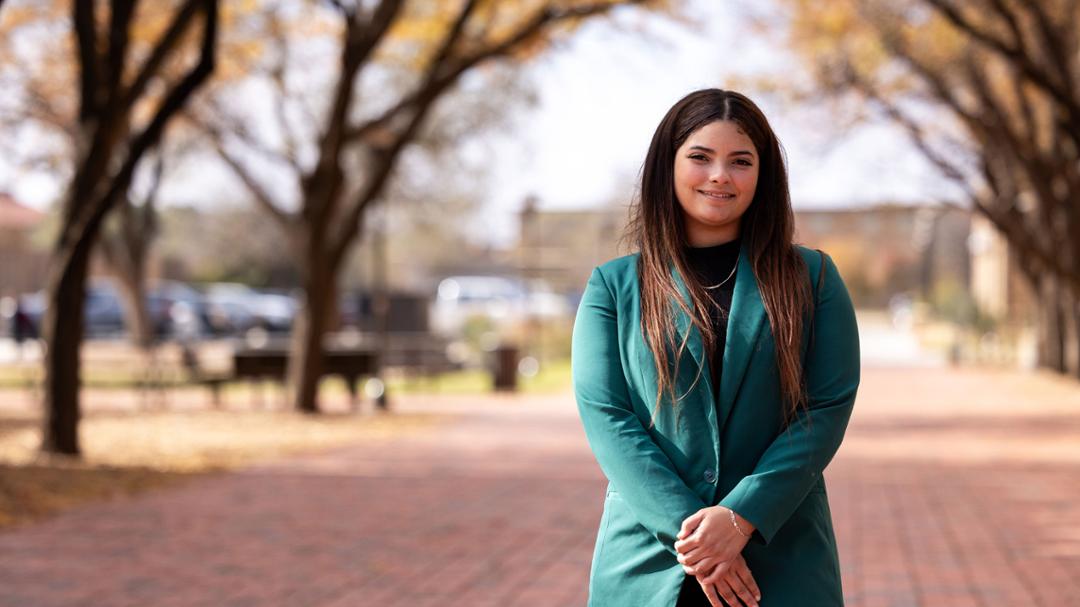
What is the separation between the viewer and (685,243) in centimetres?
279

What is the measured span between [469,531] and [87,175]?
5.21 metres

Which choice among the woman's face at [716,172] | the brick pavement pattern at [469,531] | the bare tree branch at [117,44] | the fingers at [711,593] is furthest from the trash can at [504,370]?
the fingers at [711,593]

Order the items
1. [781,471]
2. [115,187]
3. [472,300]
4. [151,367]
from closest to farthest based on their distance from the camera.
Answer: [781,471], [115,187], [151,367], [472,300]

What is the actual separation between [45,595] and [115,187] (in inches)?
210

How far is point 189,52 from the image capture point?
20.2m

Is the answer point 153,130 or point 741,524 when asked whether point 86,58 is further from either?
point 741,524

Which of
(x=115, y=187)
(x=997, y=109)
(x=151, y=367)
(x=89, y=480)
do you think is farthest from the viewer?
(x=997, y=109)

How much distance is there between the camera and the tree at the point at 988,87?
16.5 m

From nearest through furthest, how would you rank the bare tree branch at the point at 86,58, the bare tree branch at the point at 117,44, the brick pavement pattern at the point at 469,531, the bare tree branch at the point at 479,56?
the brick pavement pattern at the point at 469,531 → the bare tree branch at the point at 86,58 → the bare tree branch at the point at 117,44 → the bare tree branch at the point at 479,56

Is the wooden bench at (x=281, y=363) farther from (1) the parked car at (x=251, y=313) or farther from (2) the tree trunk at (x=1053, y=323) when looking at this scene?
(1) the parked car at (x=251, y=313)

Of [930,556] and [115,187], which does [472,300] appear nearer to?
[115,187]

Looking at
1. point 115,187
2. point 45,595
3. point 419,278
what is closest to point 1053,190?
point 115,187

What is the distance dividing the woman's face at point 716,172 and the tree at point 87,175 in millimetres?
9024

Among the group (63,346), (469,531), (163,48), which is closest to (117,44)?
(163,48)
